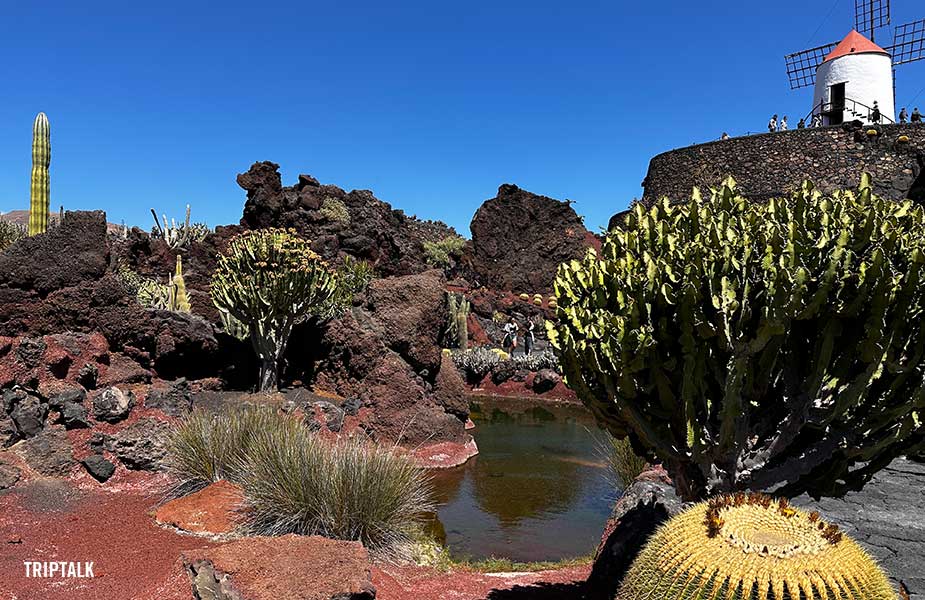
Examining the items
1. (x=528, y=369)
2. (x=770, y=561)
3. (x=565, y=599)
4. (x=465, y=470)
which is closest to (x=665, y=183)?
(x=528, y=369)

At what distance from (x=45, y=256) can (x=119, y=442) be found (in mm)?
3605

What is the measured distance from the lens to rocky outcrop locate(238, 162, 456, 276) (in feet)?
79.9

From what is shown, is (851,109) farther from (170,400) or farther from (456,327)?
(170,400)

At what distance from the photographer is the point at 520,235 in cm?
4269

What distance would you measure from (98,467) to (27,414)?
3.65 ft

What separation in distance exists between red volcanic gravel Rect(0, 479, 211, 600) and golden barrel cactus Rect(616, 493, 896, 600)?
3.57 metres

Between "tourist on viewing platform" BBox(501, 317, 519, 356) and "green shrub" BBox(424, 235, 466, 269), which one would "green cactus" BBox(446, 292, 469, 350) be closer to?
"tourist on viewing platform" BBox(501, 317, 519, 356)

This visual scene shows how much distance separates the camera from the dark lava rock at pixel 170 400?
31.7ft

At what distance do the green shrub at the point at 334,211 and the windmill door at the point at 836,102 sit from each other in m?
21.2

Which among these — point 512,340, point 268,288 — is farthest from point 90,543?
point 512,340

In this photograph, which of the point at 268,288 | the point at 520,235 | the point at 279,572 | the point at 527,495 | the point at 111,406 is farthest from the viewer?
the point at 520,235

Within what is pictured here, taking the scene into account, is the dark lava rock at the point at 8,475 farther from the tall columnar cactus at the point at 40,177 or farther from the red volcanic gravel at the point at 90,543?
the tall columnar cactus at the point at 40,177

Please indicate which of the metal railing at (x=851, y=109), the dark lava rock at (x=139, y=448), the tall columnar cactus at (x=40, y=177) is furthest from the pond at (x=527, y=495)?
the metal railing at (x=851, y=109)

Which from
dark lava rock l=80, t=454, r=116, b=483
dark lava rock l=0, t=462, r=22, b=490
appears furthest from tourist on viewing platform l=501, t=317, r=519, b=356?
dark lava rock l=0, t=462, r=22, b=490
